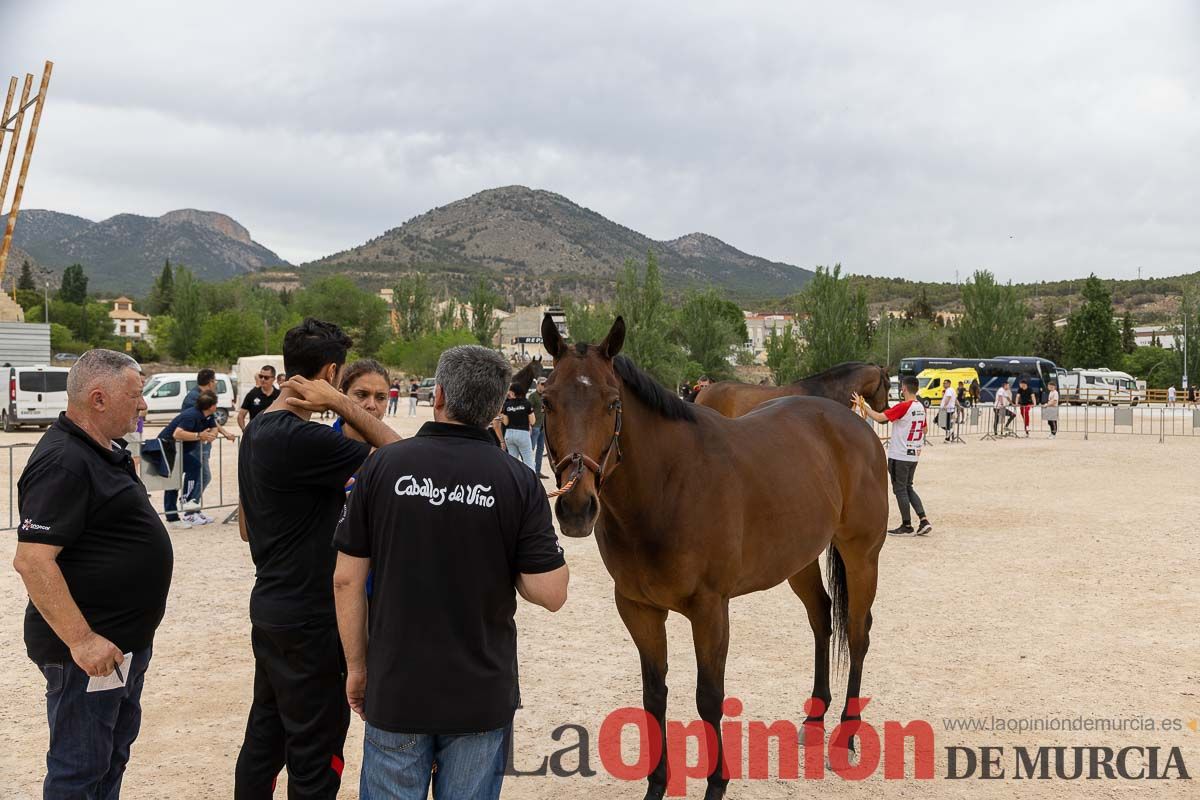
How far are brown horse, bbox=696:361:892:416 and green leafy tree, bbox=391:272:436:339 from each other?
69.3 m

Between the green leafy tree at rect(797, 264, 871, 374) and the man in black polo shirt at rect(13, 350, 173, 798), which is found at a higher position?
the green leafy tree at rect(797, 264, 871, 374)

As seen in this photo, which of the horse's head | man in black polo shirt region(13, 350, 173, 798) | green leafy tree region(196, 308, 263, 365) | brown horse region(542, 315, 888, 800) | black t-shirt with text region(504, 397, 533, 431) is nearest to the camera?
man in black polo shirt region(13, 350, 173, 798)

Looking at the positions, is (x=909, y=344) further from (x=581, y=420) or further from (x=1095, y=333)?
(x=581, y=420)

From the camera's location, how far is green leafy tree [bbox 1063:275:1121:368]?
6022 centimetres

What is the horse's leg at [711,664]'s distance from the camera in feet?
11.9

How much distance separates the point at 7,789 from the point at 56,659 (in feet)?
5.56

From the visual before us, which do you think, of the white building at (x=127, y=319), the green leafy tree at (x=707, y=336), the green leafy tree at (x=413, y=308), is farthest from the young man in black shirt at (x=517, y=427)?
the white building at (x=127, y=319)

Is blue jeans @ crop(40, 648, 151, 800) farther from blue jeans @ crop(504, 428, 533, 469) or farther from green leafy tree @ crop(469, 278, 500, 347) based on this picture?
green leafy tree @ crop(469, 278, 500, 347)

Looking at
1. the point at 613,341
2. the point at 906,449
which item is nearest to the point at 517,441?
the point at 906,449

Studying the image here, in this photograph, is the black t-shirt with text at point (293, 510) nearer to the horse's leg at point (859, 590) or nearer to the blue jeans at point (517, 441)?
the horse's leg at point (859, 590)

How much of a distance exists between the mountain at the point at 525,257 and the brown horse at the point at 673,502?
5523 inches

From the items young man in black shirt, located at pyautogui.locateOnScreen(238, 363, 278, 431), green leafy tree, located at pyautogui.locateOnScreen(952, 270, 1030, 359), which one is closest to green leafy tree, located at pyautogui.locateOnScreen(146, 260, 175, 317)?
green leafy tree, located at pyautogui.locateOnScreen(952, 270, 1030, 359)

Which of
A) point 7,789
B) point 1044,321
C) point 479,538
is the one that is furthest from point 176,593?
point 1044,321

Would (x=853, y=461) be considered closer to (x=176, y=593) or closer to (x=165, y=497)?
(x=176, y=593)
